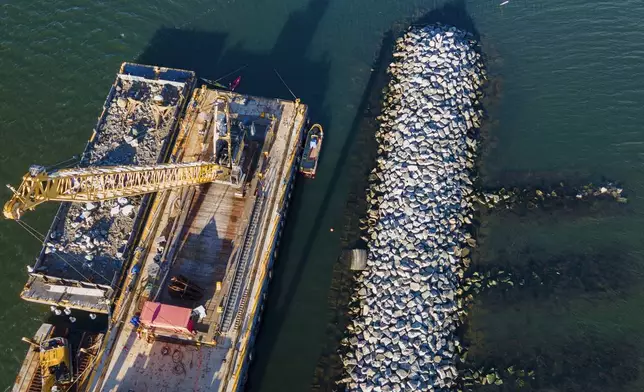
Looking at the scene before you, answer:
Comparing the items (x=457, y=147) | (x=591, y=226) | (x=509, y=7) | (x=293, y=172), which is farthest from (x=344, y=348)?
(x=509, y=7)

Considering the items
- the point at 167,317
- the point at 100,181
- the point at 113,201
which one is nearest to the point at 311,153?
the point at 113,201

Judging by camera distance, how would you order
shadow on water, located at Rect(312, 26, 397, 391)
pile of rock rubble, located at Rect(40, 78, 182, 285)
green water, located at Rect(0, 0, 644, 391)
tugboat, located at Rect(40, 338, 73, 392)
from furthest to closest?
green water, located at Rect(0, 0, 644, 391)
pile of rock rubble, located at Rect(40, 78, 182, 285)
shadow on water, located at Rect(312, 26, 397, 391)
tugboat, located at Rect(40, 338, 73, 392)

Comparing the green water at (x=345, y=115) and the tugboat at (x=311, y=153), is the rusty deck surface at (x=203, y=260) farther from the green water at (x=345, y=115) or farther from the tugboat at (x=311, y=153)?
the green water at (x=345, y=115)

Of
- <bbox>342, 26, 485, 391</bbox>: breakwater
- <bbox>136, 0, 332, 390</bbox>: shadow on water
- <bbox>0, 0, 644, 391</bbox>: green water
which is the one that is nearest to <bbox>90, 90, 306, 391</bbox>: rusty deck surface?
<bbox>0, 0, 644, 391</bbox>: green water

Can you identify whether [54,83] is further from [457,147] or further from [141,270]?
[457,147]

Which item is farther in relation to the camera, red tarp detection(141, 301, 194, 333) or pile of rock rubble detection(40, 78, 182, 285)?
pile of rock rubble detection(40, 78, 182, 285)

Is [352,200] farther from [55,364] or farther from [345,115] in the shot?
[55,364]

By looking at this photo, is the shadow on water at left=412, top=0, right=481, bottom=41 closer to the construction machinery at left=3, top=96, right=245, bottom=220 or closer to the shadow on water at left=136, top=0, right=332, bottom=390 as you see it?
the shadow on water at left=136, top=0, right=332, bottom=390
